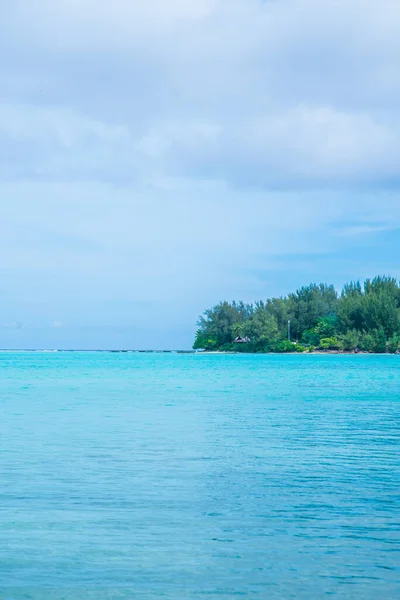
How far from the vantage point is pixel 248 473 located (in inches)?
590

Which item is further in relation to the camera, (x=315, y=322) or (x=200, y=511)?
(x=315, y=322)

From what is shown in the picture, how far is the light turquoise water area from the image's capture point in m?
8.35

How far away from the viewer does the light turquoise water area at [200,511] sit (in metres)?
8.35

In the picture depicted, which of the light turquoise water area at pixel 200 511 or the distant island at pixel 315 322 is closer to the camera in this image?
the light turquoise water area at pixel 200 511

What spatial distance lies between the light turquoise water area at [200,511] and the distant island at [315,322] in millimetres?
116327

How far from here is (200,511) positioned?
456 inches

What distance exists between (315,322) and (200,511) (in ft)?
468

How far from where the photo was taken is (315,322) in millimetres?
152500

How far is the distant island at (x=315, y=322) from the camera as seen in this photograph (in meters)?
138

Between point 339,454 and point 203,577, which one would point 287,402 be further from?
point 203,577

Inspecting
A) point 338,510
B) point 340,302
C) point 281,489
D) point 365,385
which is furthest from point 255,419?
point 340,302

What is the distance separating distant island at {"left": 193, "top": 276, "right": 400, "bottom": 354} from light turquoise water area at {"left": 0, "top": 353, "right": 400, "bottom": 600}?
11633 centimetres

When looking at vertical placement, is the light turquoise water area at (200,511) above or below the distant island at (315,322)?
below

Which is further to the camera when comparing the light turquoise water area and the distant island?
the distant island
